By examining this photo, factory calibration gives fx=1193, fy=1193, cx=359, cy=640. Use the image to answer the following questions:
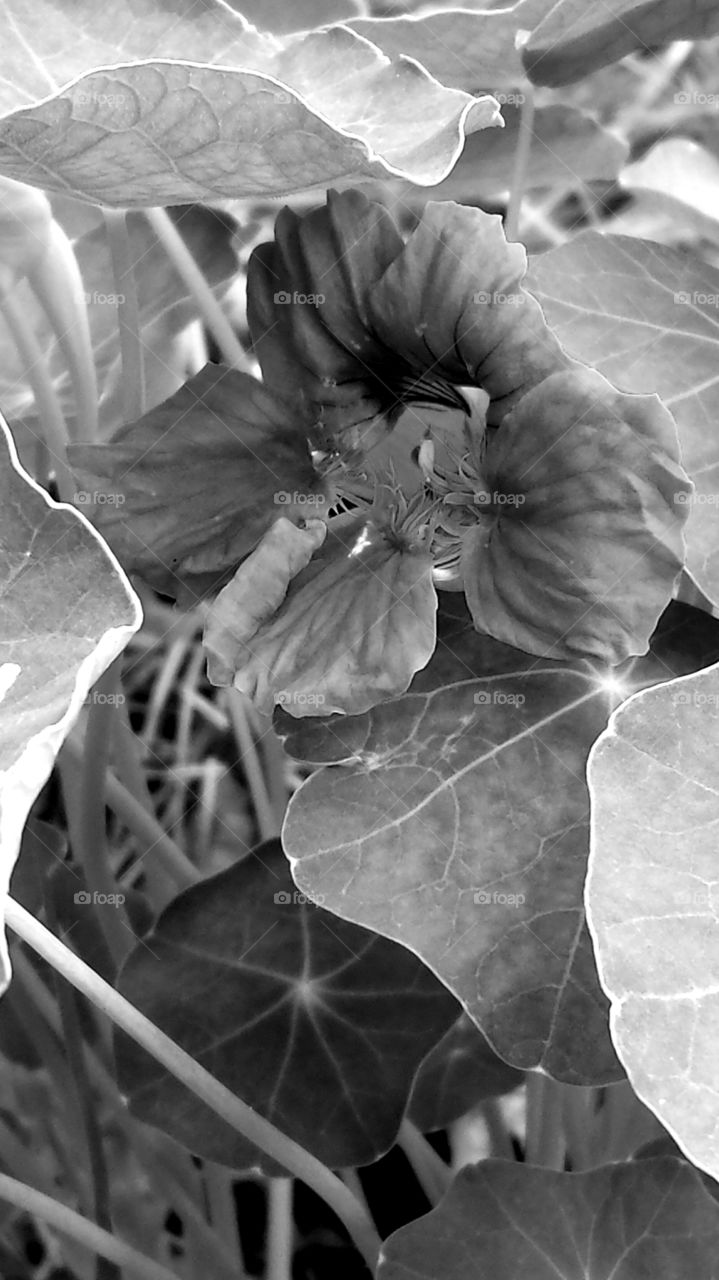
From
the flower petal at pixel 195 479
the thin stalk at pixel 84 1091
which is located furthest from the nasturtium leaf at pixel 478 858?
the thin stalk at pixel 84 1091

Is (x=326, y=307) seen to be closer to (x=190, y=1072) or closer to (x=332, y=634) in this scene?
(x=332, y=634)

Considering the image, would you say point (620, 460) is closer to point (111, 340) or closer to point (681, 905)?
point (681, 905)

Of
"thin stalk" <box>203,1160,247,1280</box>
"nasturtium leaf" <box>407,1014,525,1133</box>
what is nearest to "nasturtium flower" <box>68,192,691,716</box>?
"nasturtium leaf" <box>407,1014,525,1133</box>

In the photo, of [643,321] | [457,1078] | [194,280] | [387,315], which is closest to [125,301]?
[194,280]

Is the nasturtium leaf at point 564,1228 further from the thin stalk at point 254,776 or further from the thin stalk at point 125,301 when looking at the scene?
the thin stalk at point 125,301

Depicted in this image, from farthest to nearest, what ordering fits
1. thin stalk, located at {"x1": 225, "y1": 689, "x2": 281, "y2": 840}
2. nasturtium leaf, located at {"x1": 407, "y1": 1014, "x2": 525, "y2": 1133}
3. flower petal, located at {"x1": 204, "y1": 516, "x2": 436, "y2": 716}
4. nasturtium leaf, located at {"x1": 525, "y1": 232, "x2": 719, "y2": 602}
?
thin stalk, located at {"x1": 225, "y1": 689, "x2": 281, "y2": 840}
nasturtium leaf, located at {"x1": 407, "y1": 1014, "x2": 525, "y2": 1133}
nasturtium leaf, located at {"x1": 525, "y1": 232, "x2": 719, "y2": 602}
flower petal, located at {"x1": 204, "y1": 516, "x2": 436, "y2": 716}

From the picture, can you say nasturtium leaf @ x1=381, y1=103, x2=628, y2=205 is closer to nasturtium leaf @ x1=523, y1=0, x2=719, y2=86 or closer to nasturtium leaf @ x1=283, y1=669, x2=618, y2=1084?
nasturtium leaf @ x1=523, y1=0, x2=719, y2=86
